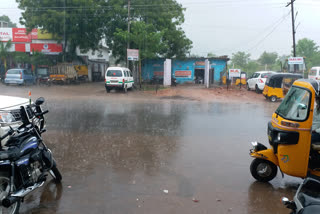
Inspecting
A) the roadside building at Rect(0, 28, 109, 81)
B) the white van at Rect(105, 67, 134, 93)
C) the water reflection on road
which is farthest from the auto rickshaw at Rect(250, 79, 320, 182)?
the roadside building at Rect(0, 28, 109, 81)

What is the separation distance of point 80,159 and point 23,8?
29.0 meters

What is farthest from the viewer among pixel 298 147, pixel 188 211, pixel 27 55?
pixel 27 55

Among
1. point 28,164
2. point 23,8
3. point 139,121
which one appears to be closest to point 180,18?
point 23,8

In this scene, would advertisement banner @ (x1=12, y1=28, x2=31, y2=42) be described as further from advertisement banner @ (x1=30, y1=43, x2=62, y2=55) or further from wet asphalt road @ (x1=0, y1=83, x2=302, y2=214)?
wet asphalt road @ (x1=0, y1=83, x2=302, y2=214)

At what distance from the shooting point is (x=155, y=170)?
5.52 metres

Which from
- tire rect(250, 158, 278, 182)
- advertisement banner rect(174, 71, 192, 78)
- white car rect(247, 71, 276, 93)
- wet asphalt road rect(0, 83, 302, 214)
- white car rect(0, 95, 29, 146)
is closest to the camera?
wet asphalt road rect(0, 83, 302, 214)

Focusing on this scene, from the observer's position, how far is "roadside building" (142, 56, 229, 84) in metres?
30.7

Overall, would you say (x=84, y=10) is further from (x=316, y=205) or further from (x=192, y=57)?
(x=316, y=205)

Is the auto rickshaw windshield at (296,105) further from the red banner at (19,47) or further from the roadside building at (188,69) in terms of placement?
the red banner at (19,47)

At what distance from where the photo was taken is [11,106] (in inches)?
237

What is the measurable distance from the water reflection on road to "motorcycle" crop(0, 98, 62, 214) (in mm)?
381

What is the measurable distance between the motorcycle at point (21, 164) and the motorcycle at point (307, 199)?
126 inches

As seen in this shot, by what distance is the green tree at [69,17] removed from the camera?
2766 centimetres

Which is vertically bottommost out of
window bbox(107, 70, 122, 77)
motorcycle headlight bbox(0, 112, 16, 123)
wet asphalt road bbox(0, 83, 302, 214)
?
wet asphalt road bbox(0, 83, 302, 214)
